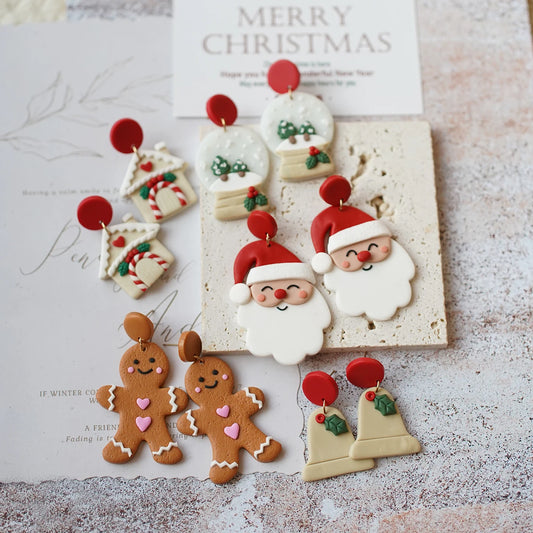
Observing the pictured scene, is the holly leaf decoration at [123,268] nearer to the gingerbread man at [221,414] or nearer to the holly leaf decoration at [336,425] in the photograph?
the gingerbread man at [221,414]

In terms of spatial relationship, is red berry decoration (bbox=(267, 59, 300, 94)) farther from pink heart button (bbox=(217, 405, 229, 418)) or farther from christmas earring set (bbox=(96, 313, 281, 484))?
pink heart button (bbox=(217, 405, 229, 418))

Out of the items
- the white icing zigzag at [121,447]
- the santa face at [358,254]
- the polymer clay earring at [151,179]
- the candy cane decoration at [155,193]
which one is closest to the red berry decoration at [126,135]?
the polymer clay earring at [151,179]

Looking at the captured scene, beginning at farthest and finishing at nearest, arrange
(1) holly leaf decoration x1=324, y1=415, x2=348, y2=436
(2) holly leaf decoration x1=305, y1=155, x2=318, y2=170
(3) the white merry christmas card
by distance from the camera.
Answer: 1. (3) the white merry christmas card
2. (2) holly leaf decoration x1=305, y1=155, x2=318, y2=170
3. (1) holly leaf decoration x1=324, y1=415, x2=348, y2=436

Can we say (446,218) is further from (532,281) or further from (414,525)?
(414,525)

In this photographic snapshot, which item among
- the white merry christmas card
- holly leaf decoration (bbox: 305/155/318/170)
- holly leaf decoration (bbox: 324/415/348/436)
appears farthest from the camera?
the white merry christmas card

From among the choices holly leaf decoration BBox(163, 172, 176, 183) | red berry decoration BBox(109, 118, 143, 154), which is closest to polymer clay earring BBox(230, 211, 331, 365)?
holly leaf decoration BBox(163, 172, 176, 183)

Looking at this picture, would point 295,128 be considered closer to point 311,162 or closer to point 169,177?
point 311,162

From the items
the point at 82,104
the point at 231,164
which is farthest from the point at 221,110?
the point at 82,104
